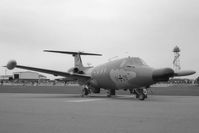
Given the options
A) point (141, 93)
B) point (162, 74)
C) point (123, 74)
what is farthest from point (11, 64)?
point (162, 74)

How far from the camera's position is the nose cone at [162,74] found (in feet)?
60.8

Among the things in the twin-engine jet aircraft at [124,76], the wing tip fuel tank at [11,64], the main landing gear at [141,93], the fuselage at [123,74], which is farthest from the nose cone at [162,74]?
the wing tip fuel tank at [11,64]

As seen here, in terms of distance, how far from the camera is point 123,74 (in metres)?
22.3

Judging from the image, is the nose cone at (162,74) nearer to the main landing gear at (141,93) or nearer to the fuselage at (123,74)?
the fuselage at (123,74)

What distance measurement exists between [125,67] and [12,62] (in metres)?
8.97

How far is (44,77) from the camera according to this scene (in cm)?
18638

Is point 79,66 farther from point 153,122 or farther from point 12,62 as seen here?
point 153,122

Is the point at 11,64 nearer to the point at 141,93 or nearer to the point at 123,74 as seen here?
the point at 123,74

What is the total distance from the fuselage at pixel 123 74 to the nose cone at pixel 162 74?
35cm

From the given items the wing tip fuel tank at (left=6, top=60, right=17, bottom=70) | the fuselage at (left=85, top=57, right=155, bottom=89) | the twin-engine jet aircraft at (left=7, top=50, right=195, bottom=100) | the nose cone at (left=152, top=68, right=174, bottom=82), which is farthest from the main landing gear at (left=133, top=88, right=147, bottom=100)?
the wing tip fuel tank at (left=6, top=60, right=17, bottom=70)

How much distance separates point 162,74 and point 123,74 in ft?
13.9

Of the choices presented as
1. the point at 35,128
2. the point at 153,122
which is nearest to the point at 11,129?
the point at 35,128

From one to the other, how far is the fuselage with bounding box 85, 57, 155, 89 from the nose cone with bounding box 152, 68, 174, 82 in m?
0.35

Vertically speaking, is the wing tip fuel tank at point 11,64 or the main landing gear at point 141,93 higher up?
the wing tip fuel tank at point 11,64
